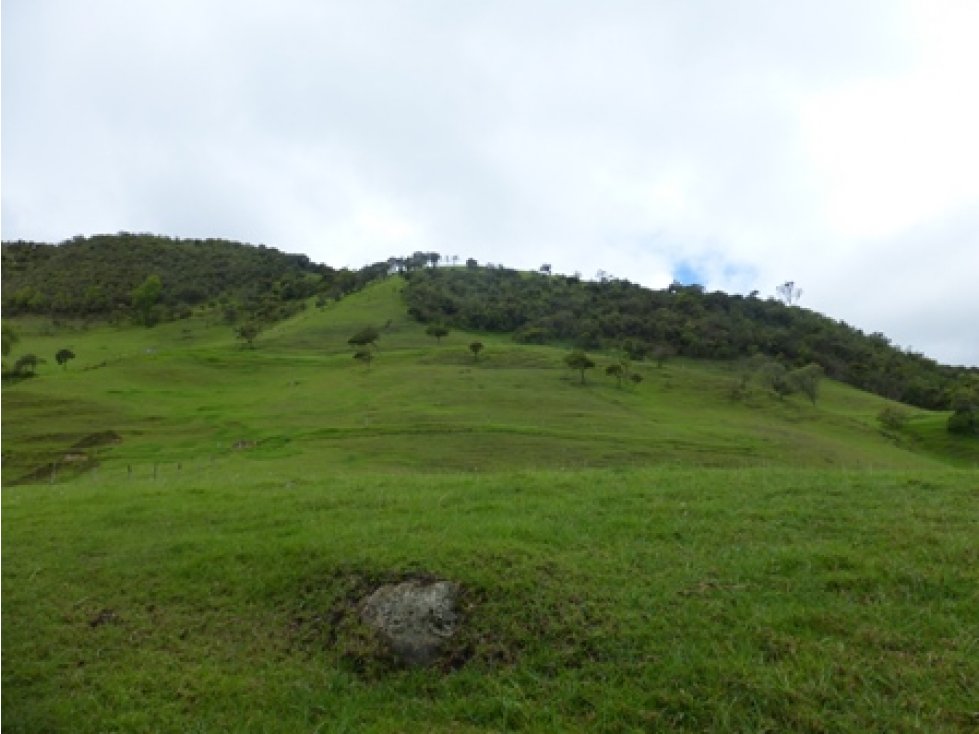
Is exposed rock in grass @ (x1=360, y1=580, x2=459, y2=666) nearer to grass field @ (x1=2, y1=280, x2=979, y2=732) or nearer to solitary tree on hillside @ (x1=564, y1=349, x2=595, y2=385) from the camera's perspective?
grass field @ (x1=2, y1=280, x2=979, y2=732)

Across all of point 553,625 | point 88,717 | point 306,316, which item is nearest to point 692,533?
point 553,625

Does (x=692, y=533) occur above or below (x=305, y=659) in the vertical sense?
above

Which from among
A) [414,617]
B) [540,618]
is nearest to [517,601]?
[540,618]

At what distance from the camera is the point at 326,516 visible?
1473 cm

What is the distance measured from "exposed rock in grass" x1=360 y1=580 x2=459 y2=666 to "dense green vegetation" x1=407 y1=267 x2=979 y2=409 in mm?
92962

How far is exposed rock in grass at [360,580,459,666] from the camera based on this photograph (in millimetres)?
8781

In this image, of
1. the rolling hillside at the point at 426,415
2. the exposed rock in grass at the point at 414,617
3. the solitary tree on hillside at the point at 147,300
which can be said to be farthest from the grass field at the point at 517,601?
the solitary tree on hillside at the point at 147,300

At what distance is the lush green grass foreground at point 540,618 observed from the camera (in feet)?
24.7

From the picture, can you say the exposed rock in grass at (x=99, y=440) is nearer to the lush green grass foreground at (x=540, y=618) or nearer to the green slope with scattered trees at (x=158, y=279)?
the lush green grass foreground at (x=540, y=618)

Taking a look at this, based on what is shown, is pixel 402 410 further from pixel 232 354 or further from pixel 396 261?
pixel 396 261

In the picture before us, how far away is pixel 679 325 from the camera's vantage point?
4555 inches

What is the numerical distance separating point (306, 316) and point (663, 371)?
61.6m

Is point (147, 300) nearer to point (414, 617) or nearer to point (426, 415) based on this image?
point (426, 415)

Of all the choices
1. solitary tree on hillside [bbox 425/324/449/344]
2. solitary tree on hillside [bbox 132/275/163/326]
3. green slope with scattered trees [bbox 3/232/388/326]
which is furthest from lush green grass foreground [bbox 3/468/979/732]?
solitary tree on hillside [bbox 132/275/163/326]
